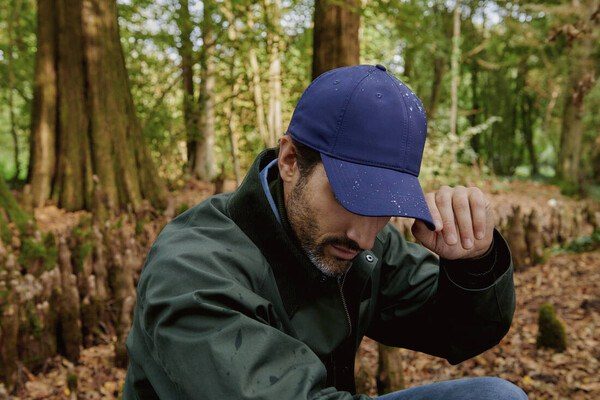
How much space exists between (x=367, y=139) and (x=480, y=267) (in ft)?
2.23

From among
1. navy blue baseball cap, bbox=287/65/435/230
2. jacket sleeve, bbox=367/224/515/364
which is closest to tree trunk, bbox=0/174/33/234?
jacket sleeve, bbox=367/224/515/364

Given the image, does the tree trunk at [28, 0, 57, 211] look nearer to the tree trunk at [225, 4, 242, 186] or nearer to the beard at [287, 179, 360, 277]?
the tree trunk at [225, 4, 242, 186]

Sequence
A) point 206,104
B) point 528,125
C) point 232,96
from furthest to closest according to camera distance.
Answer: point 528,125, point 206,104, point 232,96

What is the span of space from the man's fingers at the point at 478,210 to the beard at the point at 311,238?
414mm

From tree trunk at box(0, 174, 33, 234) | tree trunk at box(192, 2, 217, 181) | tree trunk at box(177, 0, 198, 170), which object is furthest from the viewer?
tree trunk at box(192, 2, 217, 181)

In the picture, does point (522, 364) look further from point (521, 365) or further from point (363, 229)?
point (363, 229)

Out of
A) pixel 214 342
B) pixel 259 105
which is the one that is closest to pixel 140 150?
pixel 259 105

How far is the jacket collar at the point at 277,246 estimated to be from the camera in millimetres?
1591

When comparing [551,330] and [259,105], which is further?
[259,105]

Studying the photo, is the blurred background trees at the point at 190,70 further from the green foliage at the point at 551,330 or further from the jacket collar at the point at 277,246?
the jacket collar at the point at 277,246

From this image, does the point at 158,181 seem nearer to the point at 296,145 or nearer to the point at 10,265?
the point at 10,265

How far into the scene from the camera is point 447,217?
1.73m

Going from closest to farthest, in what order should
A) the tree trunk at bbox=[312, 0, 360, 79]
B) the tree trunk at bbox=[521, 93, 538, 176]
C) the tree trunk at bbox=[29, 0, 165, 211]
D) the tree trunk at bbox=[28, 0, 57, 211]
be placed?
the tree trunk at bbox=[312, 0, 360, 79] < the tree trunk at bbox=[29, 0, 165, 211] < the tree trunk at bbox=[28, 0, 57, 211] < the tree trunk at bbox=[521, 93, 538, 176]

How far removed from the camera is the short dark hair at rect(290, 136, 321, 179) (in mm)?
1620
